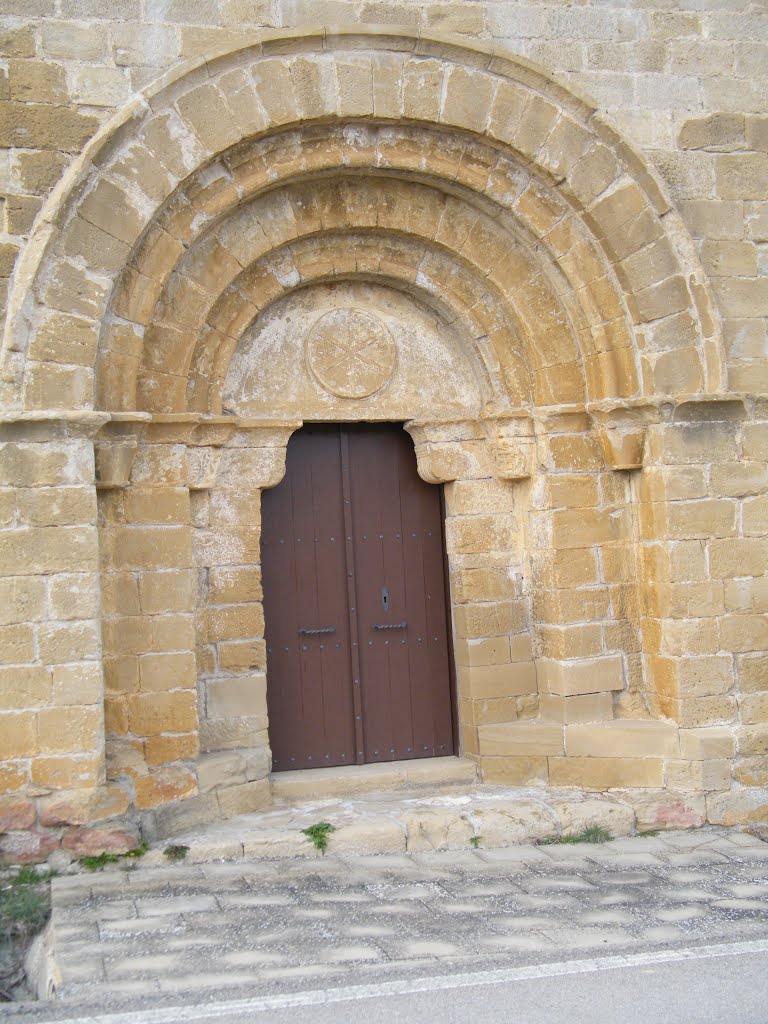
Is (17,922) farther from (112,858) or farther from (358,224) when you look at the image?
(358,224)

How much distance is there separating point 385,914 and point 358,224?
366cm

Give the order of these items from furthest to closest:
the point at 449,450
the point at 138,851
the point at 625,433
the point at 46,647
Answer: the point at 449,450 < the point at 625,433 < the point at 138,851 < the point at 46,647

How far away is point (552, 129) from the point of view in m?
5.83

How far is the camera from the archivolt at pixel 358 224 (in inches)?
205

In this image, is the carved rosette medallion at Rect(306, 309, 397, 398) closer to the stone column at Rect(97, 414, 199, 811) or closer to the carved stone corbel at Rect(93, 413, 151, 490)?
the stone column at Rect(97, 414, 199, 811)

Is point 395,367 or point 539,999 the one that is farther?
point 395,367

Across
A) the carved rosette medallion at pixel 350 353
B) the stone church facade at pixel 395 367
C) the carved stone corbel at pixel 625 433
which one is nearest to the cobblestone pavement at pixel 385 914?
the stone church facade at pixel 395 367

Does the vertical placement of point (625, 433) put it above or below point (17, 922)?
above

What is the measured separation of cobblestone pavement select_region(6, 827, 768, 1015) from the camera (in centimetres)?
396

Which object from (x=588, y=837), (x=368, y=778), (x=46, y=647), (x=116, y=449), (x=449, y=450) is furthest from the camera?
(x=449, y=450)

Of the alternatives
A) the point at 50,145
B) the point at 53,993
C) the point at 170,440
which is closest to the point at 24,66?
the point at 50,145

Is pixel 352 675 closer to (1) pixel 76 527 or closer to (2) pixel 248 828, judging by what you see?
(2) pixel 248 828

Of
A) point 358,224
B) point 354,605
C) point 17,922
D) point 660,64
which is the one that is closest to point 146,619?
point 354,605

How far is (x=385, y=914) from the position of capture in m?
4.53
